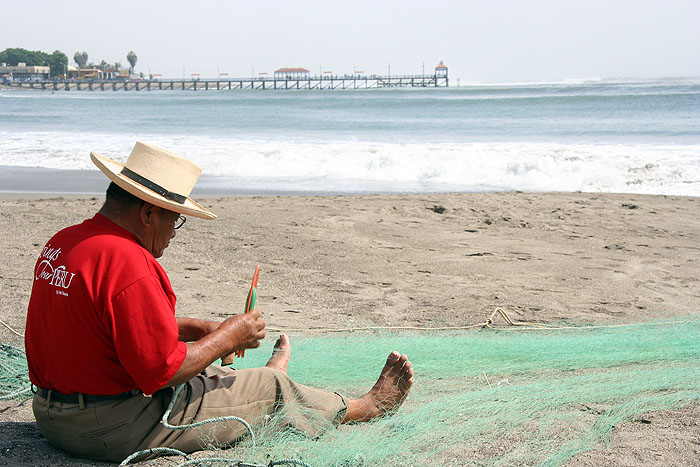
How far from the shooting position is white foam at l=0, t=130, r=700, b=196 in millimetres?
13031

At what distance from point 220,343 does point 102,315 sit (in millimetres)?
441

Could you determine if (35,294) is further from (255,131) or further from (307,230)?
(255,131)

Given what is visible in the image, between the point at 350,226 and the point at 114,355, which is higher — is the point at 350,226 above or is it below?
below

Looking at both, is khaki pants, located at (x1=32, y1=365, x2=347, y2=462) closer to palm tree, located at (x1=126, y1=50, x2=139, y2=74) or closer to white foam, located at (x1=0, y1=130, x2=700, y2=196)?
white foam, located at (x1=0, y1=130, x2=700, y2=196)

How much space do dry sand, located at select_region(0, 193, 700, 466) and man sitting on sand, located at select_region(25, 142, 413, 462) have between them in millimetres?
295

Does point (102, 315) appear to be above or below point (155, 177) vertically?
below

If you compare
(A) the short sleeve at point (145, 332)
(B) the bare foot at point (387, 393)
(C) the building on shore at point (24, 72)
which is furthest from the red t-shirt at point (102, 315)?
(C) the building on shore at point (24, 72)

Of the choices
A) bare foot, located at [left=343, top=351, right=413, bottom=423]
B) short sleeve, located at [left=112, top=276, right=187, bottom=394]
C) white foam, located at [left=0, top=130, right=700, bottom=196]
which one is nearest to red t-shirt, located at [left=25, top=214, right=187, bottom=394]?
short sleeve, located at [left=112, top=276, right=187, bottom=394]

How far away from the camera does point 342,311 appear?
539 cm

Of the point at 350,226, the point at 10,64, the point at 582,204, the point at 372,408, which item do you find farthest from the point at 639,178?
the point at 10,64

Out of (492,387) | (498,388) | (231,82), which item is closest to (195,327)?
(498,388)

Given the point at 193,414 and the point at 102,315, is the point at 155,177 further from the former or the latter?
the point at 193,414

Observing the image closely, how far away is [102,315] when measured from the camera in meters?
2.35

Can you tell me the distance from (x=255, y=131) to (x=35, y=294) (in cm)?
2389
